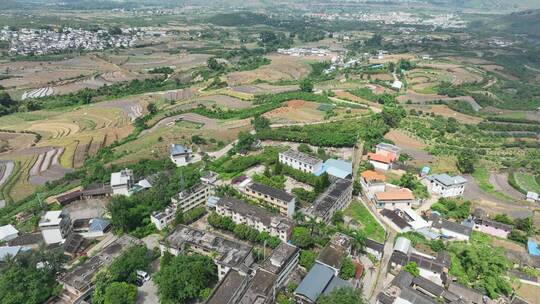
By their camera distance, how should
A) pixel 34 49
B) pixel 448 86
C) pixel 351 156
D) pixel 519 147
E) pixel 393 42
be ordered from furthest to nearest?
pixel 393 42 → pixel 34 49 → pixel 448 86 → pixel 519 147 → pixel 351 156

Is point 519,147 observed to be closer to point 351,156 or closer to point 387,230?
point 351,156

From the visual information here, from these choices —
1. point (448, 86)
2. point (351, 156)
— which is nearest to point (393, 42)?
point (448, 86)

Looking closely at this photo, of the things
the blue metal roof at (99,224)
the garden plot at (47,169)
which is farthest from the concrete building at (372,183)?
the garden plot at (47,169)

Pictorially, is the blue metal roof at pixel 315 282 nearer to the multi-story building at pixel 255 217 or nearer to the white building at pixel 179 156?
the multi-story building at pixel 255 217

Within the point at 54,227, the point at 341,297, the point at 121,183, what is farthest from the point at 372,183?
the point at 54,227

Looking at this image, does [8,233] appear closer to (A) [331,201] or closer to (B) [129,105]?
(A) [331,201]
